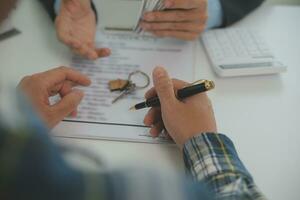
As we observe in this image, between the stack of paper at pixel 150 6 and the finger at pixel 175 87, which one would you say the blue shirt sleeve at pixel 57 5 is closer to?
the stack of paper at pixel 150 6

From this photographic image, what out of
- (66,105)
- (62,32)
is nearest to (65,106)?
(66,105)

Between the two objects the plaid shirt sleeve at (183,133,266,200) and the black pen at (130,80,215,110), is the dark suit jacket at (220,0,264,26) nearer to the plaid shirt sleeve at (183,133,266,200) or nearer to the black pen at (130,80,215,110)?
the black pen at (130,80,215,110)

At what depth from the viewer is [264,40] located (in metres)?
0.97

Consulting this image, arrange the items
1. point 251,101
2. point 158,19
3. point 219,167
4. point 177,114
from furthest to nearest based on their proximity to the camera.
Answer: point 158,19
point 251,101
point 177,114
point 219,167

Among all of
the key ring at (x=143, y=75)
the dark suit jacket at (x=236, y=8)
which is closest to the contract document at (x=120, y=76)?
the key ring at (x=143, y=75)

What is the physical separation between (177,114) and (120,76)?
0.20 meters

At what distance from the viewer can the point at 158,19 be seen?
94 centimetres

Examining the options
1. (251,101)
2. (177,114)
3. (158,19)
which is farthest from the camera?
(158,19)

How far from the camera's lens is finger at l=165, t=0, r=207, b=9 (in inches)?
36.3

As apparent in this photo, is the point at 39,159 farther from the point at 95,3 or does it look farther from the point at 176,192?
the point at 95,3

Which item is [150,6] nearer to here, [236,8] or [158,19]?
[158,19]

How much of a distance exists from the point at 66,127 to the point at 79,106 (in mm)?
60

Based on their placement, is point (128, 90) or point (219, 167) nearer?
point (219, 167)

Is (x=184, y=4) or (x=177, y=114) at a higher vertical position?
(x=184, y=4)
